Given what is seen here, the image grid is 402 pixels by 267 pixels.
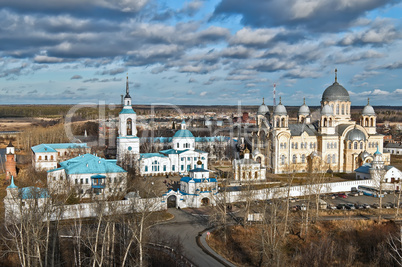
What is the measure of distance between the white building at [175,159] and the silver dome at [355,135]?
12880 millimetres

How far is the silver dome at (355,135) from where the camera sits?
38159 mm

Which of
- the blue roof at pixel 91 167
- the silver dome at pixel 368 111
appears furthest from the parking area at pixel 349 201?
the blue roof at pixel 91 167


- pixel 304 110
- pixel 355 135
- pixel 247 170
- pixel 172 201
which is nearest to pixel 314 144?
pixel 355 135

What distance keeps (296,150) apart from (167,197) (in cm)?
1613

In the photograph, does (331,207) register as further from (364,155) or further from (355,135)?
(355,135)

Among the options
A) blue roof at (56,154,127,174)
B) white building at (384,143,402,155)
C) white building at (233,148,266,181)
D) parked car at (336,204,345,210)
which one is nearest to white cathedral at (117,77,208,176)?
white building at (233,148,266,181)

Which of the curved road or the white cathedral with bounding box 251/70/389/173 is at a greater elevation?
the white cathedral with bounding box 251/70/389/173

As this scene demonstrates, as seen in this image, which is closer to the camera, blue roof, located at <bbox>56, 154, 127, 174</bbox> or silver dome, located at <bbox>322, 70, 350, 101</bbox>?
blue roof, located at <bbox>56, 154, 127, 174</bbox>

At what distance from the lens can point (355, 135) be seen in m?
38.2

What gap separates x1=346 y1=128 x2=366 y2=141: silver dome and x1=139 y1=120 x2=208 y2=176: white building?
1288cm

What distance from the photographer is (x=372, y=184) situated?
32.3 metres

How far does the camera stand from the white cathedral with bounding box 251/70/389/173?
37.7 meters

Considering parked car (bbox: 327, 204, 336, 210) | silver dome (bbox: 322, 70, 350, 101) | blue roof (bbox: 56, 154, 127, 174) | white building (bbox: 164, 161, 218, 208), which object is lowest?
parked car (bbox: 327, 204, 336, 210)

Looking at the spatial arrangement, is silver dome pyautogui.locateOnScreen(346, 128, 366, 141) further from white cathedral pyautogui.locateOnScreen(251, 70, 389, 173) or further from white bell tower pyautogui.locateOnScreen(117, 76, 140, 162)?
white bell tower pyautogui.locateOnScreen(117, 76, 140, 162)
